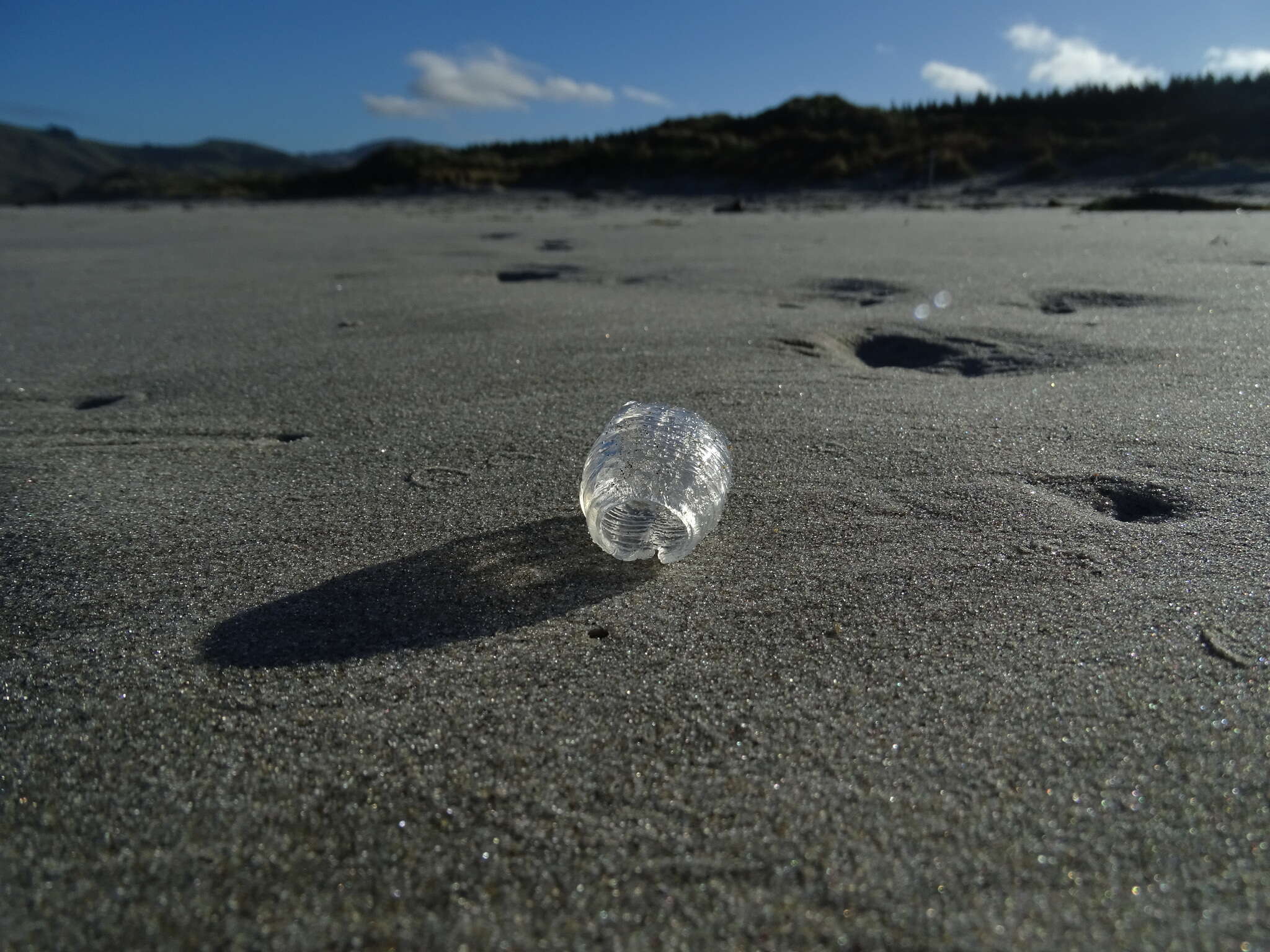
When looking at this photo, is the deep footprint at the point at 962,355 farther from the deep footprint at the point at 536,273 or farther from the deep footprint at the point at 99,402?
the deep footprint at the point at 99,402

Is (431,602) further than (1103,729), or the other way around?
(431,602)

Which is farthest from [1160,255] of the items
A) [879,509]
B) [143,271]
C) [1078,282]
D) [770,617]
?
[143,271]

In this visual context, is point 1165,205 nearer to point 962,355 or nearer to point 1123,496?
point 962,355

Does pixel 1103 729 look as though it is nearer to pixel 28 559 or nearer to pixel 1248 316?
pixel 28 559

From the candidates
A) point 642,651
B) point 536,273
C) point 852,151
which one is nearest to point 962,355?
point 642,651

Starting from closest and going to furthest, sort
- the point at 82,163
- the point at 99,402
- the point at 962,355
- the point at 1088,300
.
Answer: the point at 99,402 → the point at 962,355 → the point at 1088,300 → the point at 82,163

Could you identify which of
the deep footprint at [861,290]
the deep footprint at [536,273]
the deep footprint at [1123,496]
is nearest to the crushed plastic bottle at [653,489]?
the deep footprint at [1123,496]
